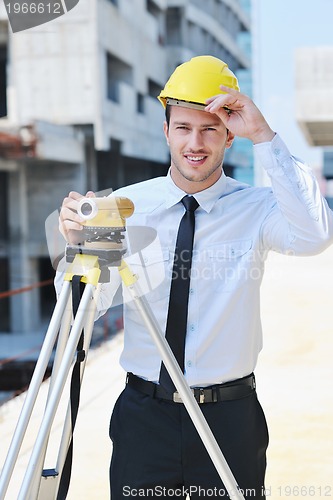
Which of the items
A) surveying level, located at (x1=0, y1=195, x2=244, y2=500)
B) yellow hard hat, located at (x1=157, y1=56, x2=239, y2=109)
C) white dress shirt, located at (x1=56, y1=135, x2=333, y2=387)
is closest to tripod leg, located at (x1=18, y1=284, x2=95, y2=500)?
surveying level, located at (x1=0, y1=195, x2=244, y2=500)

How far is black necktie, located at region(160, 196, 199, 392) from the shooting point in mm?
1744

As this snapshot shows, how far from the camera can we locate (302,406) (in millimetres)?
4633

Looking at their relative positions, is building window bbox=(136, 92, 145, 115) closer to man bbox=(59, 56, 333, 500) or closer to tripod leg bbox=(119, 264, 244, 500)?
man bbox=(59, 56, 333, 500)

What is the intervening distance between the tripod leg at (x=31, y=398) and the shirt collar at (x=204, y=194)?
39 cm

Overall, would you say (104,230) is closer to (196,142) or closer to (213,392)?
(196,142)

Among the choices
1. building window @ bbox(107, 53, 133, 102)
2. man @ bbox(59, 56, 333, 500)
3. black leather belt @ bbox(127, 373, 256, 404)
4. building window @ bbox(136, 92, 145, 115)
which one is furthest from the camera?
building window @ bbox(136, 92, 145, 115)

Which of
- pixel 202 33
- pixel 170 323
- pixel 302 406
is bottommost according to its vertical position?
pixel 302 406

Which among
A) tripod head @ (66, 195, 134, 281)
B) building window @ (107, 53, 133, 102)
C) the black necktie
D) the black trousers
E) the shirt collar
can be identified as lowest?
the black trousers

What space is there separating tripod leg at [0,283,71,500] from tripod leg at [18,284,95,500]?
0.14 ft

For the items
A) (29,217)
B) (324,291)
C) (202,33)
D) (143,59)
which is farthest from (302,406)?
(202,33)

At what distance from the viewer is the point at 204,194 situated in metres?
1.81

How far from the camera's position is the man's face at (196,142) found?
5.57 feet

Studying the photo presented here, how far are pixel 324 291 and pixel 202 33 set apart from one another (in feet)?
67.5

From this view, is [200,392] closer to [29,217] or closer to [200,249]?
[200,249]
